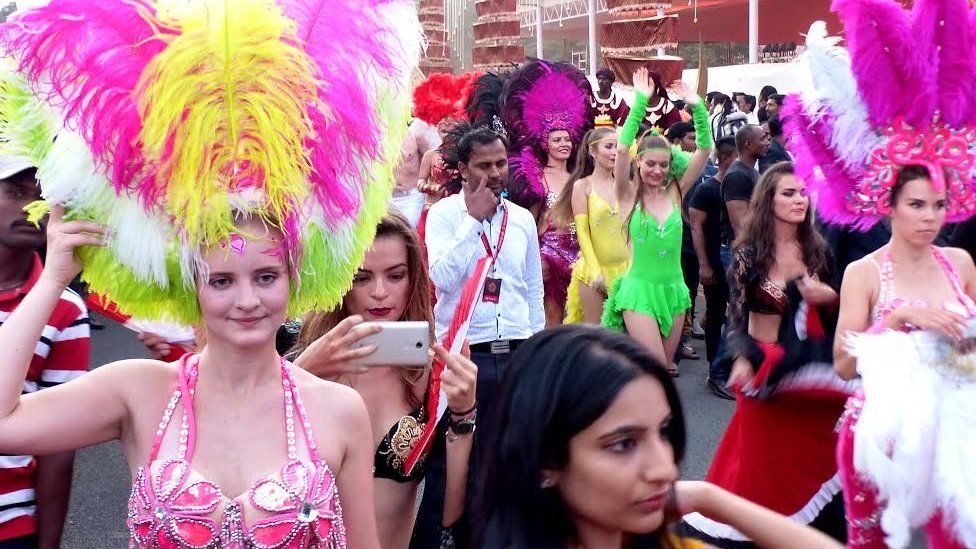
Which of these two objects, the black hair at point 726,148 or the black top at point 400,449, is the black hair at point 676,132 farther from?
the black top at point 400,449

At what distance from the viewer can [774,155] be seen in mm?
9500

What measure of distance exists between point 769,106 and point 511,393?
12.4 meters

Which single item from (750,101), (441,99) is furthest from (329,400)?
(750,101)

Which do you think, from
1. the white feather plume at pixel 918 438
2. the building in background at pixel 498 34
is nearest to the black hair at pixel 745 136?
the white feather plume at pixel 918 438

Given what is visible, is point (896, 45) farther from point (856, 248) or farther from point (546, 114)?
point (546, 114)

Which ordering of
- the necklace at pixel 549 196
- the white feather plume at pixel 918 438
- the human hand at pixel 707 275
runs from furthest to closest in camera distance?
the human hand at pixel 707 275
the necklace at pixel 549 196
the white feather plume at pixel 918 438

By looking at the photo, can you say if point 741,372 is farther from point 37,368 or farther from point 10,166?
point 10,166

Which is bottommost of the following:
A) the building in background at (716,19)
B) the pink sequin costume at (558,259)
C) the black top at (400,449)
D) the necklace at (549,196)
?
the pink sequin costume at (558,259)

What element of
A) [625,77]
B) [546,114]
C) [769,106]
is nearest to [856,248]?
[546,114]

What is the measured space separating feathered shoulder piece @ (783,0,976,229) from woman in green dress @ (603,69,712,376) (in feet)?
9.72

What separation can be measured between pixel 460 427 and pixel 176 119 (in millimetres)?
1119

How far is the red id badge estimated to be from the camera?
5.08 m

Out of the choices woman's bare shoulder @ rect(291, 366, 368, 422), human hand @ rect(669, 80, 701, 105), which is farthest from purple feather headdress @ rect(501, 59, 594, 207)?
woman's bare shoulder @ rect(291, 366, 368, 422)

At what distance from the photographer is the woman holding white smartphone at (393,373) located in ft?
8.79
